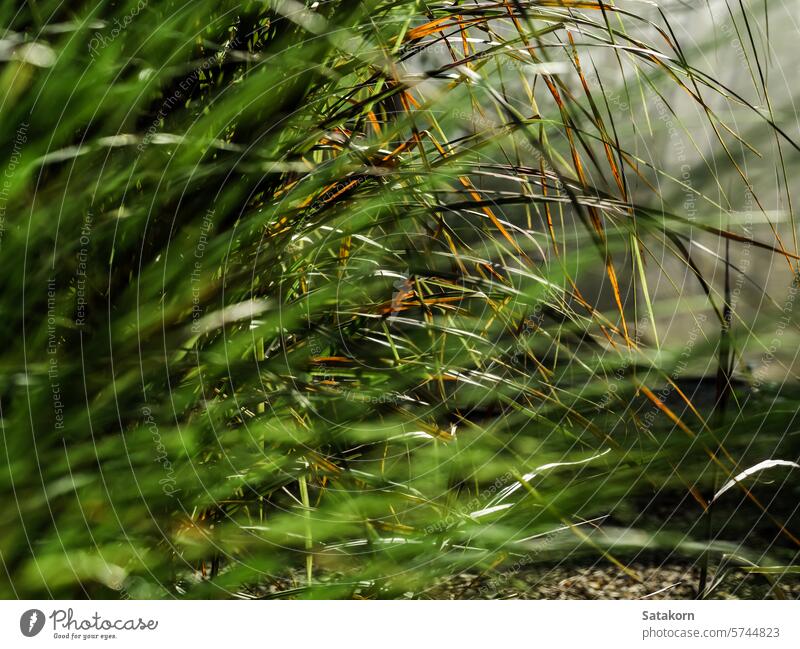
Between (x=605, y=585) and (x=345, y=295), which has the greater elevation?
(x=345, y=295)

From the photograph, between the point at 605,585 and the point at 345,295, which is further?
the point at 605,585

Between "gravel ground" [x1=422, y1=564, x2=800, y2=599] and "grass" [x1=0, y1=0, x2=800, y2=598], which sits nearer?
"grass" [x1=0, y1=0, x2=800, y2=598]

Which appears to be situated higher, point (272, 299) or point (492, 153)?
point (492, 153)

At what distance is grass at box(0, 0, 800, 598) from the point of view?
314 millimetres

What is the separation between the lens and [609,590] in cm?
50

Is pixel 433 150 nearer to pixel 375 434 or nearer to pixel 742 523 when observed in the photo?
pixel 375 434

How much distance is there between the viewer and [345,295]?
0.40 meters

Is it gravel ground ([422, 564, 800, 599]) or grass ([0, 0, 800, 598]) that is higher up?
grass ([0, 0, 800, 598])

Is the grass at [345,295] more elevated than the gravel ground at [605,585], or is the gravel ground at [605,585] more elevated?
the grass at [345,295]

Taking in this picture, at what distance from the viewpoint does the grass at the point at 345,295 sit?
1.03 feet

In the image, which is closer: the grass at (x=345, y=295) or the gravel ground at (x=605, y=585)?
the grass at (x=345, y=295)

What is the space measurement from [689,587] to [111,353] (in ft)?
1.30
